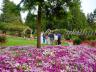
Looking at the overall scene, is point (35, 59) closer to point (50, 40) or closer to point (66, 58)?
point (66, 58)

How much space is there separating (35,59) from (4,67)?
2939 mm

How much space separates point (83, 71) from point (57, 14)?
30.3 feet

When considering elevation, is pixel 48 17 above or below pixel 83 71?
above

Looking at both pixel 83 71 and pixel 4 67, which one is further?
pixel 83 71

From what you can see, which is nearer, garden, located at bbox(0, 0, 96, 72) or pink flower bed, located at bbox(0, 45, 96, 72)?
pink flower bed, located at bbox(0, 45, 96, 72)

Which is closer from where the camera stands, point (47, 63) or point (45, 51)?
point (47, 63)

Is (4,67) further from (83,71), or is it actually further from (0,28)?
(0,28)

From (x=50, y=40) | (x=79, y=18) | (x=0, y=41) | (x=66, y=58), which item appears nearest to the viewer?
(x=66, y=58)

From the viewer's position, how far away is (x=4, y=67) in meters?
13.1

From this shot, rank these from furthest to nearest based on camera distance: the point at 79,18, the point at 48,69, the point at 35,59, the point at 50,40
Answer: the point at 79,18 < the point at 50,40 < the point at 35,59 < the point at 48,69

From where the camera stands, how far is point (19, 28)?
8225cm

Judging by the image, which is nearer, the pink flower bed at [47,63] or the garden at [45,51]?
the pink flower bed at [47,63]

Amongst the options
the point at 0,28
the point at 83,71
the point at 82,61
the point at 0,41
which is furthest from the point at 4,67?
the point at 0,28

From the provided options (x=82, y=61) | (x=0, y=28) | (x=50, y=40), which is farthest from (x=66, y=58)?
(x=0, y=28)
